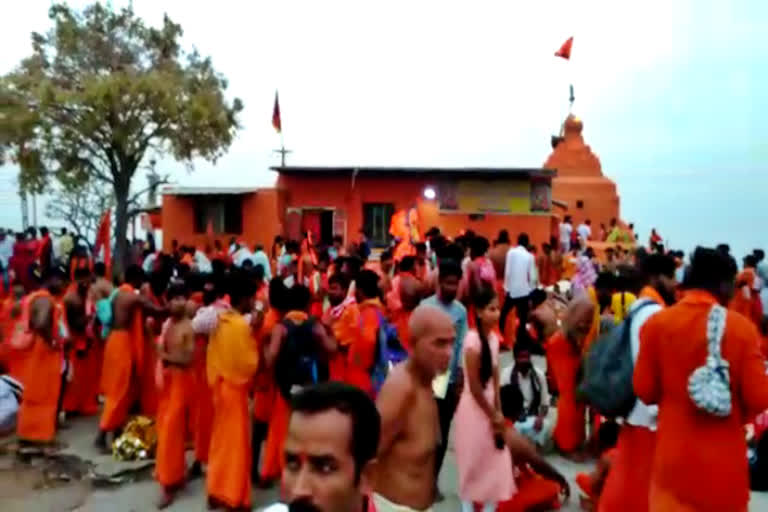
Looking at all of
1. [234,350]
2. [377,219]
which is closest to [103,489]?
[234,350]

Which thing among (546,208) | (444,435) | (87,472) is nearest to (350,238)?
(546,208)

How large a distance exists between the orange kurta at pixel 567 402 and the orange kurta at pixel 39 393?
469cm

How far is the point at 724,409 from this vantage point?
3.76 meters

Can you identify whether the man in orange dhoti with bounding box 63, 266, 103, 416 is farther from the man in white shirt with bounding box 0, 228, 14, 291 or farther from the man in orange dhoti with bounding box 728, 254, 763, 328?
the man in white shirt with bounding box 0, 228, 14, 291

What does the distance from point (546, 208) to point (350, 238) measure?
5.46 meters

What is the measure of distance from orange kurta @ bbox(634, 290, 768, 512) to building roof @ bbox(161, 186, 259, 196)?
21.3 m

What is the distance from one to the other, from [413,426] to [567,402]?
3901mm

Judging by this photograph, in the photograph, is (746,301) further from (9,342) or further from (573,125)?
(573,125)

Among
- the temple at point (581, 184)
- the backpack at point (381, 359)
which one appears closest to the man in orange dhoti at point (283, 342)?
the backpack at point (381, 359)

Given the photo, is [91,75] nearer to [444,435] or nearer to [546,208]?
[546,208]

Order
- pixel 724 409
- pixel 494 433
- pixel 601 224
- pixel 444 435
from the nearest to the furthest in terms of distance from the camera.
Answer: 1. pixel 724 409
2. pixel 494 433
3. pixel 444 435
4. pixel 601 224

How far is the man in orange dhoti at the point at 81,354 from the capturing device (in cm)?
886

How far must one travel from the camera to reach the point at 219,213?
2523 centimetres

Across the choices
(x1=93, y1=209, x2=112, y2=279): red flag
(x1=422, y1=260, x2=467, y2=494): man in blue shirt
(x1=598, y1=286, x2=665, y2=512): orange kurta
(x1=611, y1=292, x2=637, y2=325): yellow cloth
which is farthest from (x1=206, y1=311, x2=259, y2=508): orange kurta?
(x1=93, y1=209, x2=112, y2=279): red flag
